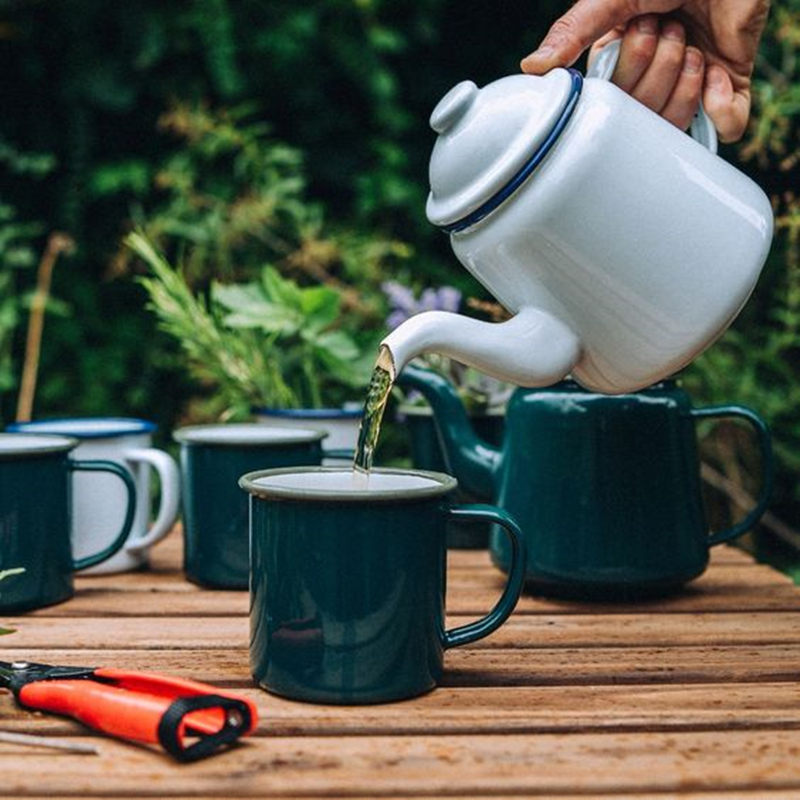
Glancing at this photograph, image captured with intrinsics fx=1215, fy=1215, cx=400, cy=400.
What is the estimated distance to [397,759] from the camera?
2.33 feet

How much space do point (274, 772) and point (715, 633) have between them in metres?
0.48

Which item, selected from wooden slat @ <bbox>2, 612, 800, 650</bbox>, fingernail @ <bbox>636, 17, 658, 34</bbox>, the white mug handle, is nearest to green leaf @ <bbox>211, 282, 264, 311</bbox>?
the white mug handle

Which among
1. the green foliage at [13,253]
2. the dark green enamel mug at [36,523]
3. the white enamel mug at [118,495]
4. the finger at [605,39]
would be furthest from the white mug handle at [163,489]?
the green foliage at [13,253]

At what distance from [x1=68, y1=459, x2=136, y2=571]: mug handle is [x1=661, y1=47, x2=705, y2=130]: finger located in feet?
1.96

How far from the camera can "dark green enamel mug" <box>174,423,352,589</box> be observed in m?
1.16

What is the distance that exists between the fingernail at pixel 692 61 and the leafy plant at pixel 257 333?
1.87 feet

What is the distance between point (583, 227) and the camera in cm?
86

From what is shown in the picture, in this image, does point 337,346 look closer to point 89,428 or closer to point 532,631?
point 89,428

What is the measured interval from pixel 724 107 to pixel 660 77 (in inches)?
2.4

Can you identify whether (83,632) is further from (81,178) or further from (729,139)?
(81,178)

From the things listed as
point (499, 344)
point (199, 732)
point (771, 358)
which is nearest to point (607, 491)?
point (499, 344)

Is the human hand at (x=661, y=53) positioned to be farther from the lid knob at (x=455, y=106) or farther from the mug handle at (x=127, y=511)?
the mug handle at (x=127, y=511)

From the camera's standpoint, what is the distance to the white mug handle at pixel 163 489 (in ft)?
4.05

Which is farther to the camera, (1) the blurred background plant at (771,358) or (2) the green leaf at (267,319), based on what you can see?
(1) the blurred background plant at (771,358)
